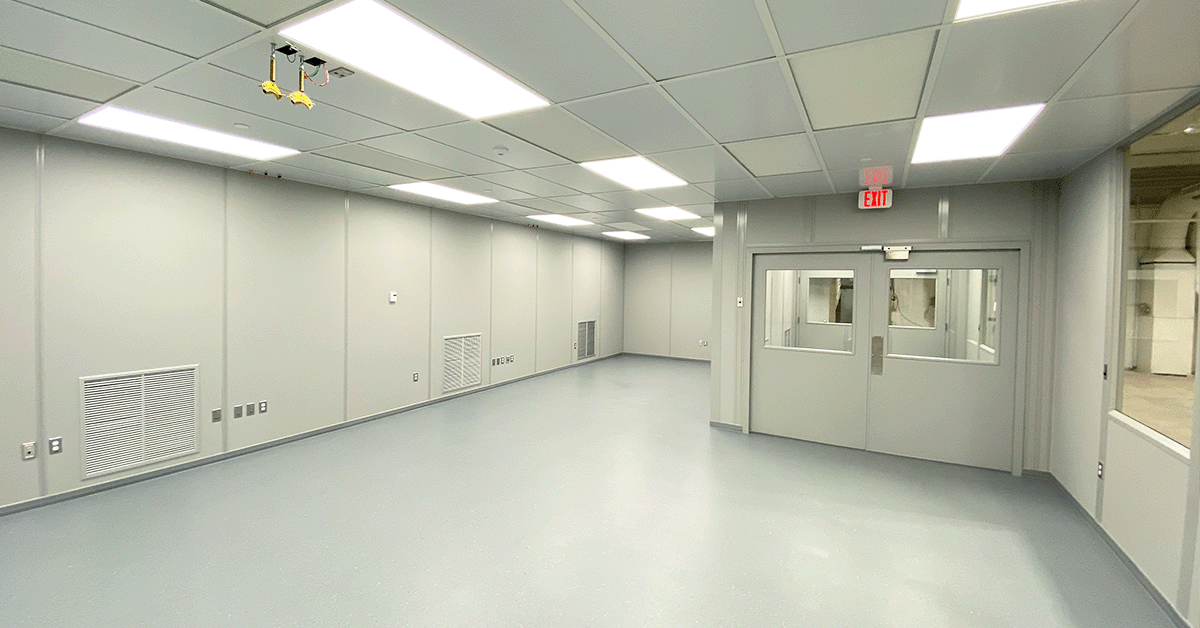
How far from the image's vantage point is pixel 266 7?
6.15 feet

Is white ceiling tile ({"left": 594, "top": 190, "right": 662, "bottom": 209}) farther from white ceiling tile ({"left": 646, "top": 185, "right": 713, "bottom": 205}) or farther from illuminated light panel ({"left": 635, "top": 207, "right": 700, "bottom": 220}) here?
illuminated light panel ({"left": 635, "top": 207, "right": 700, "bottom": 220})

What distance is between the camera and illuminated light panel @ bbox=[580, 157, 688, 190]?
4.11 metres

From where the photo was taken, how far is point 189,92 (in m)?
2.74

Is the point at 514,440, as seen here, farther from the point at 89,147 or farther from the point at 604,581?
the point at 89,147

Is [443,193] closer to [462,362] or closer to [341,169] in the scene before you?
[341,169]

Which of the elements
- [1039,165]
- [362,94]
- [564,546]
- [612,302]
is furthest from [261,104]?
[612,302]

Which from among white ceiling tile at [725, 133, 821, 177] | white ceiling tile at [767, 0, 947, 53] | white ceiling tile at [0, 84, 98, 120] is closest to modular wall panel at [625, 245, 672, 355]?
white ceiling tile at [725, 133, 821, 177]

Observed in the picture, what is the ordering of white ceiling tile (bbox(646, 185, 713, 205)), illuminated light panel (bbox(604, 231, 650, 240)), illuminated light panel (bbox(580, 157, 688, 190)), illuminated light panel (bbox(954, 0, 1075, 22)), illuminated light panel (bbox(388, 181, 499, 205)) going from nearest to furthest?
illuminated light panel (bbox(954, 0, 1075, 22))
illuminated light panel (bbox(580, 157, 688, 190))
white ceiling tile (bbox(646, 185, 713, 205))
illuminated light panel (bbox(388, 181, 499, 205))
illuminated light panel (bbox(604, 231, 650, 240))

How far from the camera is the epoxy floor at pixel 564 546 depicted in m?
2.49

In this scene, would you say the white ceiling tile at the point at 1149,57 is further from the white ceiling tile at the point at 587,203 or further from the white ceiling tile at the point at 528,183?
the white ceiling tile at the point at 587,203

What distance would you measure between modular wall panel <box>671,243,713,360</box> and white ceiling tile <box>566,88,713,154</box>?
287 inches

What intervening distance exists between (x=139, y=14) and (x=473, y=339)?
19.2ft

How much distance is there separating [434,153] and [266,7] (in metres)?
2.07

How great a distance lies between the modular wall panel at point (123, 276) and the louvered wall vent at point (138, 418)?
0.06 meters
